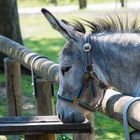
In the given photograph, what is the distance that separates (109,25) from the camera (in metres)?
4.38

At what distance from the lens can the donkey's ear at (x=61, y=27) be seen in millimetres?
4000

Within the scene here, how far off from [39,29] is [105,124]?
39.0ft

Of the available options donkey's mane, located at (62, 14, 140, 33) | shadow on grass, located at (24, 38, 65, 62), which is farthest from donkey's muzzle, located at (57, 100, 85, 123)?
shadow on grass, located at (24, 38, 65, 62)

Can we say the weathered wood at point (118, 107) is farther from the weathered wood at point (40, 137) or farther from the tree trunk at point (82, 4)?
the tree trunk at point (82, 4)

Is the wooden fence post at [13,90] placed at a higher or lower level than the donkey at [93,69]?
Result: lower

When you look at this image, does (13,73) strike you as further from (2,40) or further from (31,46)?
(31,46)

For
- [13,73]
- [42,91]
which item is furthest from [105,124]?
[42,91]

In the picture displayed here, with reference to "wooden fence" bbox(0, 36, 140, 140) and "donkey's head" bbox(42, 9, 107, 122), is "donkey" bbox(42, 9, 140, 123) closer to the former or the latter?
"donkey's head" bbox(42, 9, 107, 122)

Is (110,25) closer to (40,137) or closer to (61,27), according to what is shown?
(61,27)

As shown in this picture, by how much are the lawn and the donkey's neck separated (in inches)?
39.2

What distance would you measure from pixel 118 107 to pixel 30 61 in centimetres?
252

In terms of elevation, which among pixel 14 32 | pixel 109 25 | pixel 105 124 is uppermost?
pixel 109 25

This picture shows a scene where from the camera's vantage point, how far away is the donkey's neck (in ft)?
13.6

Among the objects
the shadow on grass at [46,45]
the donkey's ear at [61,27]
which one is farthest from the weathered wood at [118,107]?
the shadow on grass at [46,45]
